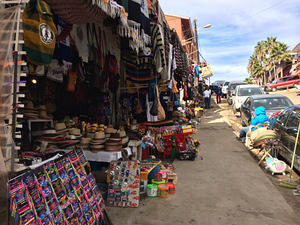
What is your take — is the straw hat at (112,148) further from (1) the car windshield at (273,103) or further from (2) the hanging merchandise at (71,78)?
(1) the car windshield at (273,103)

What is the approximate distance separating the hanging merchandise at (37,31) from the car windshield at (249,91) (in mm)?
15015

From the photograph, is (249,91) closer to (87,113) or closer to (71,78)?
(87,113)

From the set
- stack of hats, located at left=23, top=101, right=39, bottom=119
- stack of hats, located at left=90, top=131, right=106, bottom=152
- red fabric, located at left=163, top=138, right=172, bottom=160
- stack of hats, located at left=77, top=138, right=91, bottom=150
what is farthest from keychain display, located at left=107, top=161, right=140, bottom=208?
red fabric, located at left=163, top=138, right=172, bottom=160

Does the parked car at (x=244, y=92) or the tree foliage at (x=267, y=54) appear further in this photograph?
the tree foliage at (x=267, y=54)

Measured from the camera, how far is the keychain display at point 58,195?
206 cm

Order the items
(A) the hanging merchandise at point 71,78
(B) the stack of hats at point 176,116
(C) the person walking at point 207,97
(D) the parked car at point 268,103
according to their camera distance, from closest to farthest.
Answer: (A) the hanging merchandise at point 71,78, (B) the stack of hats at point 176,116, (D) the parked car at point 268,103, (C) the person walking at point 207,97

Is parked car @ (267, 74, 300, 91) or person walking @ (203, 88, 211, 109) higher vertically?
parked car @ (267, 74, 300, 91)

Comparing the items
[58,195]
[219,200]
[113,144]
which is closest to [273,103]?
[219,200]

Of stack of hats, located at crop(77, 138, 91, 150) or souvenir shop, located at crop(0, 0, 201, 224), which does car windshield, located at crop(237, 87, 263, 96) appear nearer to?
souvenir shop, located at crop(0, 0, 201, 224)

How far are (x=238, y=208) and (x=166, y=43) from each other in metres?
4.18

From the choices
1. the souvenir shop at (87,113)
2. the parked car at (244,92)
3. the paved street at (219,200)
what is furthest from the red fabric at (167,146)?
the parked car at (244,92)

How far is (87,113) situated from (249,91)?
1255 centimetres

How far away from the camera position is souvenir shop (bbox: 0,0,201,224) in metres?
2.23

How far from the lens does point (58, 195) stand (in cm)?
249
